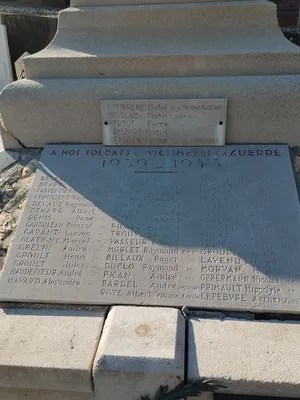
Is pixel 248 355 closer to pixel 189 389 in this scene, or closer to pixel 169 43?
pixel 189 389

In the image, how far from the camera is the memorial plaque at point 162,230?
78.2 inches

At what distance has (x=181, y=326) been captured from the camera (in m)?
1.81

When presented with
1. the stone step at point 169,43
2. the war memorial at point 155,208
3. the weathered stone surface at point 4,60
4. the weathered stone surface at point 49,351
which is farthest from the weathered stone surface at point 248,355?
the weathered stone surface at point 4,60

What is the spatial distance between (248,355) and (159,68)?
185 centimetres

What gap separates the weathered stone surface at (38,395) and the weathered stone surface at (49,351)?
0.03m

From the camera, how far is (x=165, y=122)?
264 centimetres

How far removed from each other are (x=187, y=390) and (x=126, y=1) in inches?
97.3

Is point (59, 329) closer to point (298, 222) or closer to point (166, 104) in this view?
point (298, 222)

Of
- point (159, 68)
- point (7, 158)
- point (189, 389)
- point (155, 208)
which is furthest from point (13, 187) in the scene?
point (189, 389)

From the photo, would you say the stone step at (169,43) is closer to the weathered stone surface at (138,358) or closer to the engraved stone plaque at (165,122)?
the engraved stone plaque at (165,122)

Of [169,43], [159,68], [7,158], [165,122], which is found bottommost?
[7,158]

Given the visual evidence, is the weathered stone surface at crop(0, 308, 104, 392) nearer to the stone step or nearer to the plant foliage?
the plant foliage

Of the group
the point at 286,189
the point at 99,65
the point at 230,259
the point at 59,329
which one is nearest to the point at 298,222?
the point at 286,189

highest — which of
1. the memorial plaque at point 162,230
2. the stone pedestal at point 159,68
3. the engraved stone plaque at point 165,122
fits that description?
the stone pedestal at point 159,68
